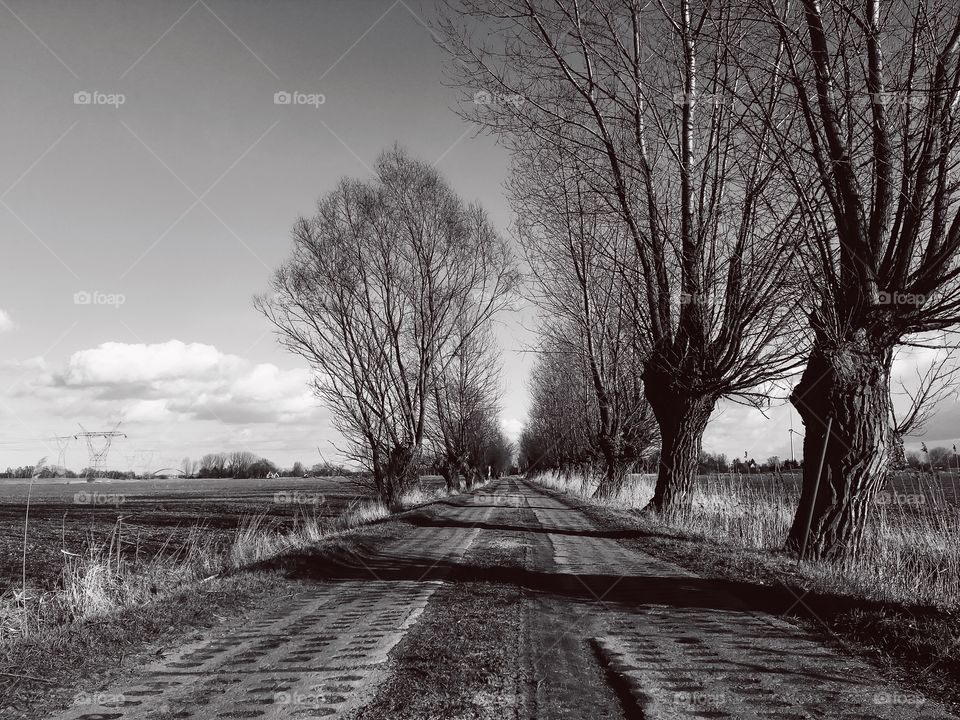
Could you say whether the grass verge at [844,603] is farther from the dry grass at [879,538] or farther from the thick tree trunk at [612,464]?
the thick tree trunk at [612,464]

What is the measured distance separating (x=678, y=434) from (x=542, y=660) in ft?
32.8

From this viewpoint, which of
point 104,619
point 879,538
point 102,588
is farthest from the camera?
point 879,538

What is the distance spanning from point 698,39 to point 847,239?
12.6ft

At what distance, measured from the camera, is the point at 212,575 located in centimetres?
715

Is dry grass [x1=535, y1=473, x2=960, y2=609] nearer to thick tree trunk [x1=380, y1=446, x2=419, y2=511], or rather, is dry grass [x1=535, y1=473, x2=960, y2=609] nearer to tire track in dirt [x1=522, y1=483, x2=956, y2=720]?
tire track in dirt [x1=522, y1=483, x2=956, y2=720]

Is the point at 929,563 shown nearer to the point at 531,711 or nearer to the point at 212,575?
the point at 531,711

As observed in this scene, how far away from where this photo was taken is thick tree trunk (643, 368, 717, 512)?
12875 millimetres

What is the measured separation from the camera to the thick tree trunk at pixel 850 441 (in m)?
7.16

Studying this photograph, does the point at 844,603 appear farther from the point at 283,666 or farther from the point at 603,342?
the point at 603,342

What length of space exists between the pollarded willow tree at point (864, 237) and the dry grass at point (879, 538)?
587 mm

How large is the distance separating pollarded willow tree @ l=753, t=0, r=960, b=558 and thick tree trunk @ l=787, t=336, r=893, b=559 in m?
0.01

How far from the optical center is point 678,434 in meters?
13.1

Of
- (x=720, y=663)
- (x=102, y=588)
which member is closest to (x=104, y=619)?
(x=102, y=588)

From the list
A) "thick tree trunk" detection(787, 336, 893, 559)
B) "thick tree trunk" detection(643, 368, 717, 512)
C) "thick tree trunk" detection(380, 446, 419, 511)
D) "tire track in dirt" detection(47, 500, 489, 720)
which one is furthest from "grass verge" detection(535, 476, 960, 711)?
"thick tree trunk" detection(380, 446, 419, 511)
